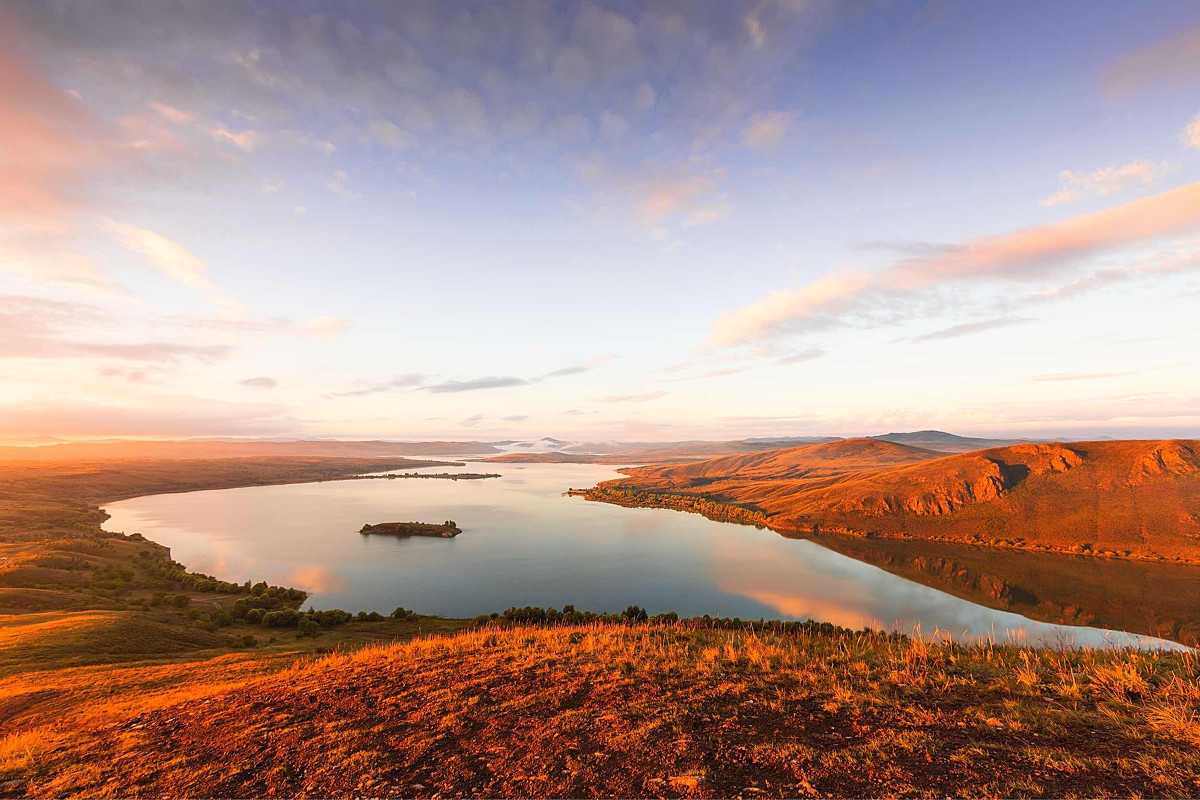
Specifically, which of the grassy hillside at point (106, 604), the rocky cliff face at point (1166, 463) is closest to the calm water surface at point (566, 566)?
the grassy hillside at point (106, 604)

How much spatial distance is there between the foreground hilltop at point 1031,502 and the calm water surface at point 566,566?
60.1 feet

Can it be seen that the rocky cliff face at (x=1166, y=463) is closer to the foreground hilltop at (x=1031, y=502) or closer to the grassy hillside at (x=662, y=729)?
the foreground hilltop at (x=1031, y=502)

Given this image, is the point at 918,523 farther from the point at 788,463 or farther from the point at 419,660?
the point at 788,463

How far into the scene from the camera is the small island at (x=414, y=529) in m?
78.9

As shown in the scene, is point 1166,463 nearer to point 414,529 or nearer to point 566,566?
point 566,566

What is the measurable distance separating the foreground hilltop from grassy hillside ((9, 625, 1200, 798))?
75675 millimetres

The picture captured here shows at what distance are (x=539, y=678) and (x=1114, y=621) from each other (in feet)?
195

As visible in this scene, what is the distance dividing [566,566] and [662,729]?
53.5 metres

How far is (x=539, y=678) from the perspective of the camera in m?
11.6

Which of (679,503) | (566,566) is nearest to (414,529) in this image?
(566,566)

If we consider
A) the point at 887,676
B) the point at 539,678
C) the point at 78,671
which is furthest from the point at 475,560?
the point at 887,676

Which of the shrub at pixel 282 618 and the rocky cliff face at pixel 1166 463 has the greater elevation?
the rocky cliff face at pixel 1166 463

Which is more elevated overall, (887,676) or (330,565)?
(887,676)

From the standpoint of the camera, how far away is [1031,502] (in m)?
73.0
